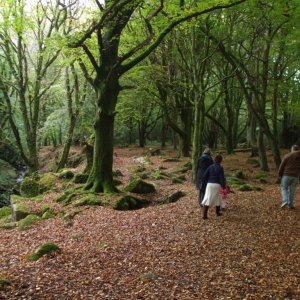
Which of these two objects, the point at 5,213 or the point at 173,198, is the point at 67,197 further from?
the point at 173,198

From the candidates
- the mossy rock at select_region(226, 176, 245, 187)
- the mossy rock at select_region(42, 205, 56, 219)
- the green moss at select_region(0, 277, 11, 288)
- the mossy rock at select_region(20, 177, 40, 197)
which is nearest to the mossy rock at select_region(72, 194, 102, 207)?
the mossy rock at select_region(42, 205, 56, 219)

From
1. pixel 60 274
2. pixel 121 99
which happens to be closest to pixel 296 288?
pixel 60 274

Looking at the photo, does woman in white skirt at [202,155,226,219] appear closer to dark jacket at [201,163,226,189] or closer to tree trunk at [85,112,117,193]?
dark jacket at [201,163,226,189]

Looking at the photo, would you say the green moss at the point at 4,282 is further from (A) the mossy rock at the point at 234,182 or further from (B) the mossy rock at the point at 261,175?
(B) the mossy rock at the point at 261,175

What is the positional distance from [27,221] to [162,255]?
233 inches

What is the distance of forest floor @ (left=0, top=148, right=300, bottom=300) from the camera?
6.52m

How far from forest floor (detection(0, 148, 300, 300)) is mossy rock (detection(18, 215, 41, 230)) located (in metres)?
0.22

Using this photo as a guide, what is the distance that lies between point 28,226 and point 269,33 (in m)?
14.4

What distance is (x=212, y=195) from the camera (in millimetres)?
10680

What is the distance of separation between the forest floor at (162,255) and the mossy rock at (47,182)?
610 centimetres

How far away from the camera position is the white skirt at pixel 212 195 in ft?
35.0

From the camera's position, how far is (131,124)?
42.2 m

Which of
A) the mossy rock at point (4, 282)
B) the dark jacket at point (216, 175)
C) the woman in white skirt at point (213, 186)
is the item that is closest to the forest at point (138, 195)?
the mossy rock at point (4, 282)

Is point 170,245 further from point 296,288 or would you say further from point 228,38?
point 228,38
